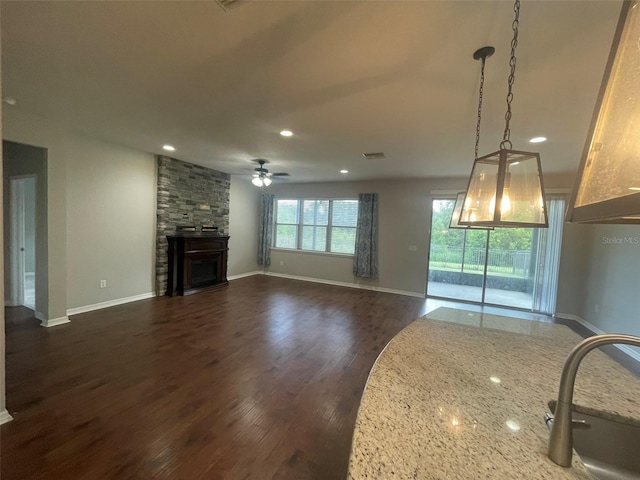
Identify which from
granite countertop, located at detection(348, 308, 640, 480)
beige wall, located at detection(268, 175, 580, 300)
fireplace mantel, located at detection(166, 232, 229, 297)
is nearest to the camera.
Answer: granite countertop, located at detection(348, 308, 640, 480)

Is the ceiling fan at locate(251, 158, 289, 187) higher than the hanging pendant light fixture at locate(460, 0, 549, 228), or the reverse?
the ceiling fan at locate(251, 158, 289, 187)

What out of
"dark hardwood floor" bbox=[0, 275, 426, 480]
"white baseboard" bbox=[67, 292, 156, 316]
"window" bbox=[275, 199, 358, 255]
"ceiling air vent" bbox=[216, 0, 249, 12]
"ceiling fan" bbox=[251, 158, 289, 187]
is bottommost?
"dark hardwood floor" bbox=[0, 275, 426, 480]

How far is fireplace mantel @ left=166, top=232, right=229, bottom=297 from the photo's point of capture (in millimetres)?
5242

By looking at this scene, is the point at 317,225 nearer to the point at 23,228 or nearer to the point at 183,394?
the point at 183,394

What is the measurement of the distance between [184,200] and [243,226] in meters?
1.96

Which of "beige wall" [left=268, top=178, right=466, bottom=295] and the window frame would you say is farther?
the window frame

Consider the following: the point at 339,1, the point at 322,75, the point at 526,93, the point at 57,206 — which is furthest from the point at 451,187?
the point at 57,206

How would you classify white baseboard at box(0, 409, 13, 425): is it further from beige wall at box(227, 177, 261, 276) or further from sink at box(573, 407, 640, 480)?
beige wall at box(227, 177, 261, 276)

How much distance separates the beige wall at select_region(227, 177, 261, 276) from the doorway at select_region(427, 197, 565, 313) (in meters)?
4.71

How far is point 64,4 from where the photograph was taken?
1.50 metres

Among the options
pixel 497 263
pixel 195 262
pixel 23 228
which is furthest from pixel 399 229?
pixel 23 228

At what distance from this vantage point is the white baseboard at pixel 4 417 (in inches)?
74.2

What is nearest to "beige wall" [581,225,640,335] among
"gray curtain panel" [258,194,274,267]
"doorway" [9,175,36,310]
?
"gray curtain panel" [258,194,274,267]

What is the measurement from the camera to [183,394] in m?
2.29
